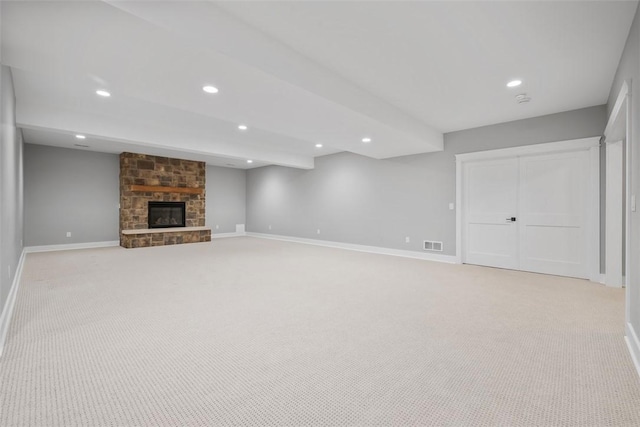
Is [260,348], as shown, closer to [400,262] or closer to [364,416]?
[364,416]

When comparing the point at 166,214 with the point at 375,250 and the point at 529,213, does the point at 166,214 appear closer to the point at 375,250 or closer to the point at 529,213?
the point at 375,250

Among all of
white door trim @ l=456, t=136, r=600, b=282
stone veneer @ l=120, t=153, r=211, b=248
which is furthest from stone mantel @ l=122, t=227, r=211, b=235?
white door trim @ l=456, t=136, r=600, b=282

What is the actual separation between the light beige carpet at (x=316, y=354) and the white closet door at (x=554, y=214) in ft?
1.93

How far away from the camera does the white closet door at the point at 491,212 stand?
5172 millimetres

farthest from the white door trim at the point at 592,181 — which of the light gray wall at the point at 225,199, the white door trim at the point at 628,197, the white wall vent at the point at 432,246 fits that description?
Answer: the light gray wall at the point at 225,199

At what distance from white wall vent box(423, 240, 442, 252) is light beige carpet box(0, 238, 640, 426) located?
72.9 inches

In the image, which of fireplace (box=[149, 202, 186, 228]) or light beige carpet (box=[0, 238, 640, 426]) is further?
fireplace (box=[149, 202, 186, 228])

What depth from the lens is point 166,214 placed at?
9008 mm

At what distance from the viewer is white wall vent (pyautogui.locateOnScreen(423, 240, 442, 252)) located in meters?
6.01

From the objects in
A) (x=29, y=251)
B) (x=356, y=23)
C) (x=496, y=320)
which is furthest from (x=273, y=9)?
(x=29, y=251)

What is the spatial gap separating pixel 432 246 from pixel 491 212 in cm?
128

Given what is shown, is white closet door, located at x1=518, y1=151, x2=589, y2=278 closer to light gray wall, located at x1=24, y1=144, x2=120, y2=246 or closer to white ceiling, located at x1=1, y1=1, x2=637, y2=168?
white ceiling, located at x1=1, y1=1, x2=637, y2=168

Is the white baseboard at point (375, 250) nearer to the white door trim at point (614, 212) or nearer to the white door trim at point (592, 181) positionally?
the white door trim at point (592, 181)

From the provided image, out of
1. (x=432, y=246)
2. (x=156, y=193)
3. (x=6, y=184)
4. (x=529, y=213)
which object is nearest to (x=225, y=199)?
(x=156, y=193)
